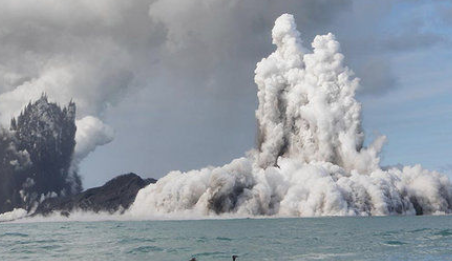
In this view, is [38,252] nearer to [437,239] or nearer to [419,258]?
[419,258]

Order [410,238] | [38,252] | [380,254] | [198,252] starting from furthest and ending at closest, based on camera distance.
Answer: [410,238] → [38,252] → [198,252] → [380,254]

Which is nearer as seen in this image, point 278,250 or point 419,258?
point 419,258

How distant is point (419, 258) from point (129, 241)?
197ft

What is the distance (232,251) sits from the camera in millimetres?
90625

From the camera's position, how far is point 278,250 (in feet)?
295

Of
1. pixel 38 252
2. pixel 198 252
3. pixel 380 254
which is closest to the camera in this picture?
pixel 380 254

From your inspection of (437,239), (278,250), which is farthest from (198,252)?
(437,239)

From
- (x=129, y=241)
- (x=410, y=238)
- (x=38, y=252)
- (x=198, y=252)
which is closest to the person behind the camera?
(x=198, y=252)

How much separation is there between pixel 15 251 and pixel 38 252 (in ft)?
25.5

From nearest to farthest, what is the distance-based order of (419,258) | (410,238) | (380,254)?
(419,258)
(380,254)
(410,238)

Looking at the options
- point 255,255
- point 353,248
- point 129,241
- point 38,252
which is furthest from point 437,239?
point 38,252

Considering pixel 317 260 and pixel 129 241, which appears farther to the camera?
pixel 129 241

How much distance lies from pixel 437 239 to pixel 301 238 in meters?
24.3

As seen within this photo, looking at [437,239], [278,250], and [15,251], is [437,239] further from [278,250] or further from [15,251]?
[15,251]
